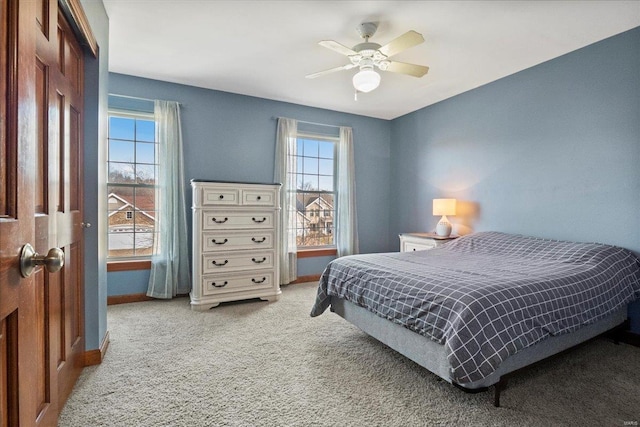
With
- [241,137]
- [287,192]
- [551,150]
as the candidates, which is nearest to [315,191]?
[287,192]

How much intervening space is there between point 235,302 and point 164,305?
2.51 ft

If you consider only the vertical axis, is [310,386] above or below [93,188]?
below

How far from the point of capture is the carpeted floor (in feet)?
5.53

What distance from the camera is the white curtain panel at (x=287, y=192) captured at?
4.38 meters

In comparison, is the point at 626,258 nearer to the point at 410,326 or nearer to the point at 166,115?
the point at 410,326

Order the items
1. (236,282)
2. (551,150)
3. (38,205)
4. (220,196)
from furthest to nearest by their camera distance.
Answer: (236,282) < (220,196) < (551,150) < (38,205)

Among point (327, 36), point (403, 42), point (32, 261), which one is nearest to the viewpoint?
point (32, 261)

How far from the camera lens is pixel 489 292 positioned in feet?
5.77

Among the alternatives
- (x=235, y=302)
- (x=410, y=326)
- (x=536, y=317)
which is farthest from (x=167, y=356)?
(x=536, y=317)

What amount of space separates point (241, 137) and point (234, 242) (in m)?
1.49

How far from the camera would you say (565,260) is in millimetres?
2584

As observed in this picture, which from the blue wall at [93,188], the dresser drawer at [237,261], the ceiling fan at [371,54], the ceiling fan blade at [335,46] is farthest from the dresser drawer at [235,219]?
the ceiling fan blade at [335,46]

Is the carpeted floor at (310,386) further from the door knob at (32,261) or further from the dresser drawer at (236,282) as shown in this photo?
the door knob at (32,261)

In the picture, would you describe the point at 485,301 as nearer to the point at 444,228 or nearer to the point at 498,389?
the point at 498,389
